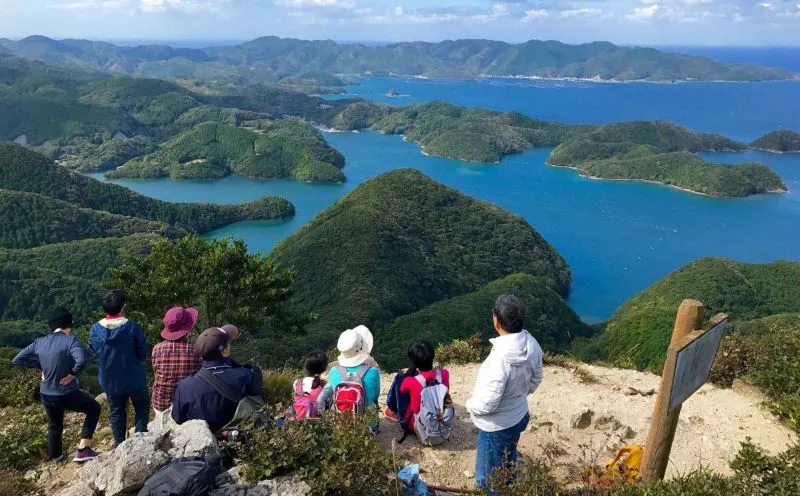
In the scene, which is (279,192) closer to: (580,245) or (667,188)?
(580,245)

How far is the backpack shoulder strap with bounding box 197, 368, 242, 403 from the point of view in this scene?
13.2 feet

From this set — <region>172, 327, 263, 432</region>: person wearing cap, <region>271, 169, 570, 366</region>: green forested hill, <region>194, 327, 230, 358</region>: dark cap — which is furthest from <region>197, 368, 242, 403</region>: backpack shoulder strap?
<region>271, 169, 570, 366</region>: green forested hill

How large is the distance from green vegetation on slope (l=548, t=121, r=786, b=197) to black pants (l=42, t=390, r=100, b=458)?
319ft

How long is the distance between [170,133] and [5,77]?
5571 cm

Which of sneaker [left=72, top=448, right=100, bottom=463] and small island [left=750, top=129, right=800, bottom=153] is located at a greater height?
sneaker [left=72, top=448, right=100, bottom=463]

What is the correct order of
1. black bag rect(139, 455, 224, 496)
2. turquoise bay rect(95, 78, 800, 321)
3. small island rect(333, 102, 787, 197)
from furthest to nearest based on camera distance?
small island rect(333, 102, 787, 197) < turquoise bay rect(95, 78, 800, 321) < black bag rect(139, 455, 224, 496)

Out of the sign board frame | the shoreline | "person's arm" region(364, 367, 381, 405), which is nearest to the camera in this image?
the sign board frame

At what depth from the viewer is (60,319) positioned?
475cm

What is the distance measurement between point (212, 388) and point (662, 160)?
10585 centimetres

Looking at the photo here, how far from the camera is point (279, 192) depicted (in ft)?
309

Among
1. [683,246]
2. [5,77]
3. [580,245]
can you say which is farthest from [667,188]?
[5,77]

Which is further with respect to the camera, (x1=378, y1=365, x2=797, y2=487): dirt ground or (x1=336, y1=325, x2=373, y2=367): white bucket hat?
(x1=378, y1=365, x2=797, y2=487): dirt ground

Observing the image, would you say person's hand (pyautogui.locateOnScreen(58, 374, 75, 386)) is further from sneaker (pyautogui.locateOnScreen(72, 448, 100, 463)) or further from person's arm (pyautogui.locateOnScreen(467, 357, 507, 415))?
person's arm (pyautogui.locateOnScreen(467, 357, 507, 415))

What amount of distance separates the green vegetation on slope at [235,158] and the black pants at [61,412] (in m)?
93.4
